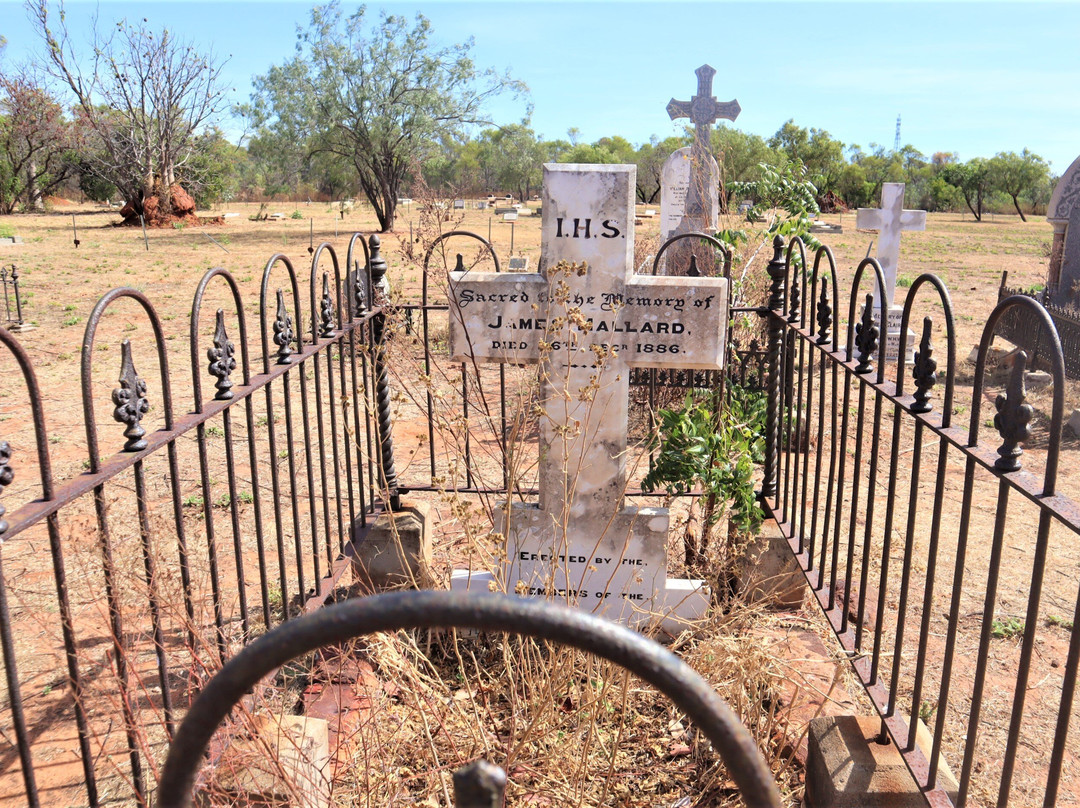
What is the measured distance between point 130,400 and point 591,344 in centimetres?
173

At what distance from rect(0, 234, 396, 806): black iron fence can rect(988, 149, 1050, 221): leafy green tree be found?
46.6 m

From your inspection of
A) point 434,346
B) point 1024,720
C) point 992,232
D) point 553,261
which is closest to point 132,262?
point 434,346

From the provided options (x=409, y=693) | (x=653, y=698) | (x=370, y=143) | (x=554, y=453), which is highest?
(x=370, y=143)

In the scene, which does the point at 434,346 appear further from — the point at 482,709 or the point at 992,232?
the point at 992,232

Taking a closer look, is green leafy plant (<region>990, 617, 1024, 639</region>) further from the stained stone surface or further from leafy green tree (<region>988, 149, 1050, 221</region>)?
leafy green tree (<region>988, 149, 1050, 221</region>)

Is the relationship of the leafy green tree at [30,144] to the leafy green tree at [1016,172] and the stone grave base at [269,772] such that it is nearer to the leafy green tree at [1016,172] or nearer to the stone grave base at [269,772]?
the stone grave base at [269,772]

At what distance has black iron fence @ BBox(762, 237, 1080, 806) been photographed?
1.85m

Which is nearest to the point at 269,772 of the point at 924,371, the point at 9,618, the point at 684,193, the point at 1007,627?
the point at 9,618

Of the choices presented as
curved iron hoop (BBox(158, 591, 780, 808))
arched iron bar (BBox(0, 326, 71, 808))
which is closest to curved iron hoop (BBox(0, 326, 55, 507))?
arched iron bar (BBox(0, 326, 71, 808))

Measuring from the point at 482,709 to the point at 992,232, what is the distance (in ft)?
116

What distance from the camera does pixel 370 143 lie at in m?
25.6

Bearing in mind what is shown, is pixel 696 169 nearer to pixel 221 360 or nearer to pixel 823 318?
pixel 823 318

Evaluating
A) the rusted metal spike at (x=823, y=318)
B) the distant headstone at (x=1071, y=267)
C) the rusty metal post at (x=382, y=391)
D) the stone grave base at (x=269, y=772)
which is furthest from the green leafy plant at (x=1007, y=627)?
the distant headstone at (x=1071, y=267)

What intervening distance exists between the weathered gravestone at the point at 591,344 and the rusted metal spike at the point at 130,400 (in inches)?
56.9
